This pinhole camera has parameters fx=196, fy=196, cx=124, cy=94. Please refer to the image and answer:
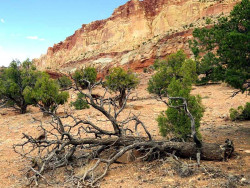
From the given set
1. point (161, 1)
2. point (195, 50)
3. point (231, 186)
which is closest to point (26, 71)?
point (195, 50)

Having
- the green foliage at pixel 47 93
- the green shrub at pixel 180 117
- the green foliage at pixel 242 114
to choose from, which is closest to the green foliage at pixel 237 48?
the green shrub at pixel 180 117

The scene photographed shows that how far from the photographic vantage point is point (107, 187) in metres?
4.24

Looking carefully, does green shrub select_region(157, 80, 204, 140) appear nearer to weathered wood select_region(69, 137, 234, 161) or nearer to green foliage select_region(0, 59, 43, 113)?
weathered wood select_region(69, 137, 234, 161)

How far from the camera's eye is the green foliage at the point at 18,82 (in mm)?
18498

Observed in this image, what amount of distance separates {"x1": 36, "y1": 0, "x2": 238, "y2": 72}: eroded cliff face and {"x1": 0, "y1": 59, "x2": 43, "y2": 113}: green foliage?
22.7m

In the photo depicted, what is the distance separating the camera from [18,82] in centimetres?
1939

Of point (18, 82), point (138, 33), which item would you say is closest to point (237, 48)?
point (18, 82)

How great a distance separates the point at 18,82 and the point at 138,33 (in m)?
49.5

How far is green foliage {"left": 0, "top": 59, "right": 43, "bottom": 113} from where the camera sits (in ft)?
60.7

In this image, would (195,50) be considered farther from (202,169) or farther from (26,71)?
(26,71)

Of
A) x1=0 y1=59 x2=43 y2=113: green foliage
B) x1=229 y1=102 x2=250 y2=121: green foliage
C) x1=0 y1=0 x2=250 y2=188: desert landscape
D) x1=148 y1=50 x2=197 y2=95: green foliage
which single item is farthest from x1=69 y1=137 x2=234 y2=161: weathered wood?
Result: x1=0 y1=59 x2=43 y2=113: green foliage

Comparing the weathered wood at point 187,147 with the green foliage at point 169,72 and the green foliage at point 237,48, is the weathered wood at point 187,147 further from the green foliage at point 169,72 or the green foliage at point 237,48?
the green foliage at point 169,72

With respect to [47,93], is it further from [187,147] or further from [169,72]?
[187,147]

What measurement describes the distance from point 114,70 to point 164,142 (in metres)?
13.8
